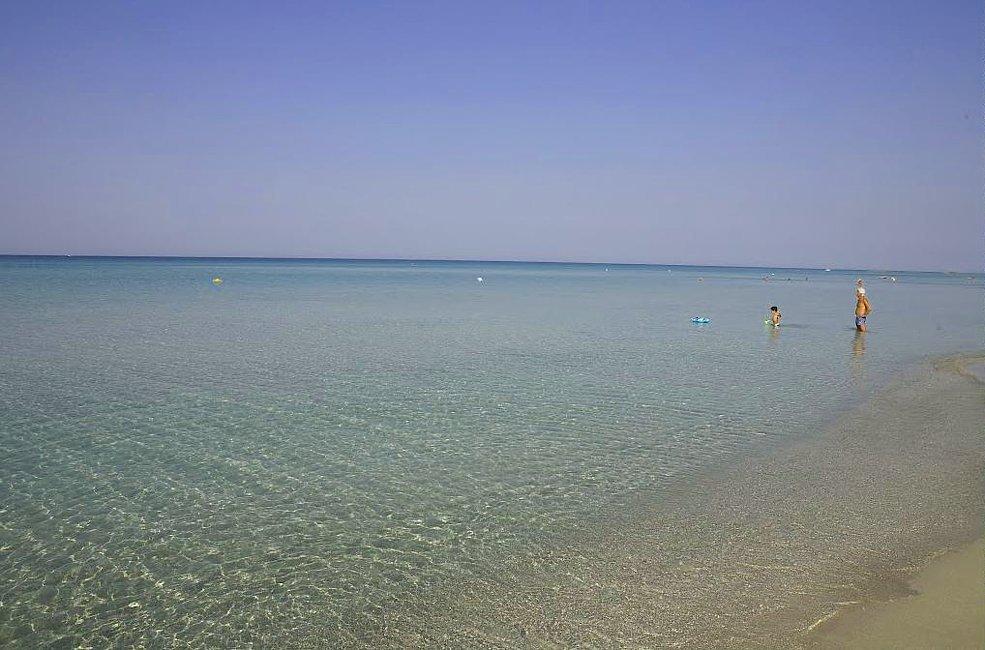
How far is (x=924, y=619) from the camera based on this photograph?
584cm

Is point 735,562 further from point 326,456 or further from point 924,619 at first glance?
point 326,456

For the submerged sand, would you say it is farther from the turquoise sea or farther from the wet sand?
the turquoise sea

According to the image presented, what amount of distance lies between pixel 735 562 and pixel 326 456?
21.6 feet

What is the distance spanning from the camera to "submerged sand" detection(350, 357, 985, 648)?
19.0ft

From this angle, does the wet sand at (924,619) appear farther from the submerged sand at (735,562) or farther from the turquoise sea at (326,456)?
the turquoise sea at (326,456)

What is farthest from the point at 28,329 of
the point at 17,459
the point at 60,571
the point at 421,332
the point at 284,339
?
the point at 60,571

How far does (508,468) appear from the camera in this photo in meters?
10.2

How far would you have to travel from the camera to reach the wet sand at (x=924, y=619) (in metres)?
5.48

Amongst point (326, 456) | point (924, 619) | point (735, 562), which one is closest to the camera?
point (924, 619)

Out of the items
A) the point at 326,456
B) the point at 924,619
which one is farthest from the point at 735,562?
the point at 326,456

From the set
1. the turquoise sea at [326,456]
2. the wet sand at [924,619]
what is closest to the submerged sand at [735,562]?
the wet sand at [924,619]

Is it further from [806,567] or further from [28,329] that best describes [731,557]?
[28,329]

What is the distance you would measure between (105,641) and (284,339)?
20140 millimetres

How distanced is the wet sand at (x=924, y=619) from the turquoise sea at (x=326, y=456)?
3109 mm
